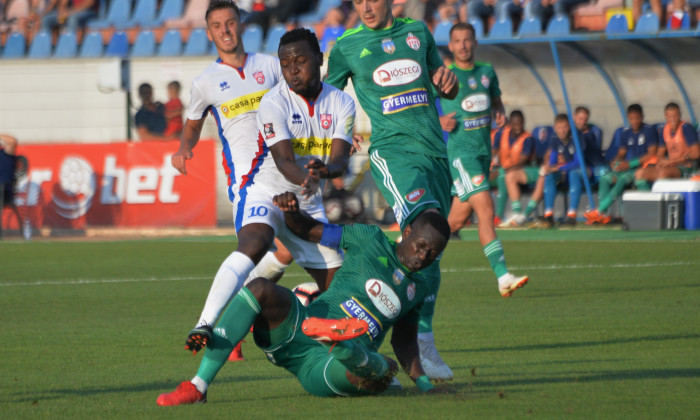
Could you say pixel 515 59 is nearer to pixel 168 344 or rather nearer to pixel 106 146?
pixel 106 146

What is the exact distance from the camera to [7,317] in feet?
29.6

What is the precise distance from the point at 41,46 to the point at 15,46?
83cm

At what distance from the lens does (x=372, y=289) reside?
505cm

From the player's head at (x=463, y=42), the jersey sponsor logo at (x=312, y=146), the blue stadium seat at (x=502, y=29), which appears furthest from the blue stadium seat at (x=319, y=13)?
the jersey sponsor logo at (x=312, y=146)

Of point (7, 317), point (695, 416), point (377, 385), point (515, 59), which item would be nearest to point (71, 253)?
point (7, 317)

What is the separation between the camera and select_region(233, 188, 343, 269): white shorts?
19.6ft

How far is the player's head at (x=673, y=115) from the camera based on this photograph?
58.4 feet

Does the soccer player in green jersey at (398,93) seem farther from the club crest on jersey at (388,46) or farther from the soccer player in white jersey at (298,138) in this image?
the soccer player in white jersey at (298,138)

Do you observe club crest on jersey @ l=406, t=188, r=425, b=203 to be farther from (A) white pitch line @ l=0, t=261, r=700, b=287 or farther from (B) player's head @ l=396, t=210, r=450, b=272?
(A) white pitch line @ l=0, t=261, r=700, b=287

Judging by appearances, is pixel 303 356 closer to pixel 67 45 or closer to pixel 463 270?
pixel 463 270

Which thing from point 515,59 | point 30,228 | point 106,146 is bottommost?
point 30,228

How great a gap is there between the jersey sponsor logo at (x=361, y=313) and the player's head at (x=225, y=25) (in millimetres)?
2495

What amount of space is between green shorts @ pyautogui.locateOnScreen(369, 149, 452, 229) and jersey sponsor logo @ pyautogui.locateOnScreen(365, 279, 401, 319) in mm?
1265

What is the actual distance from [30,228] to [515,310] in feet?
39.5
